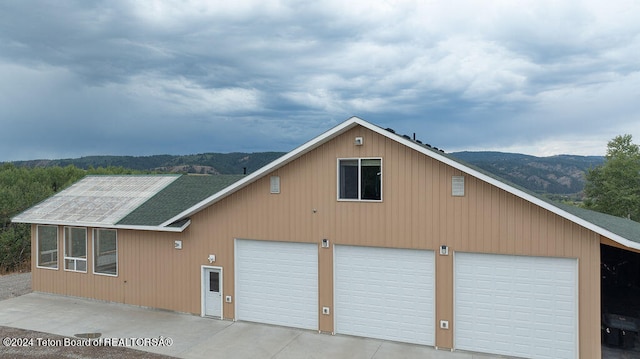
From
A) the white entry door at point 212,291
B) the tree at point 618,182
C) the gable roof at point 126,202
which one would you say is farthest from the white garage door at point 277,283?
the tree at point 618,182

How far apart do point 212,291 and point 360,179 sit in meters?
5.91

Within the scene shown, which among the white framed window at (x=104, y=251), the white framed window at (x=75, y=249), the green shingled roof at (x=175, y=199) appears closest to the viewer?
the green shingled roof at (x=175, y=199)

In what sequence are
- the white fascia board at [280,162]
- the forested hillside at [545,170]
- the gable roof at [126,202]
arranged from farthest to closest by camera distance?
the forested hillside at [545,170], the gable roof at [126,202], the white fascia board at [280,162]

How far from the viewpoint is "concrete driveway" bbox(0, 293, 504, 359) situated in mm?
9820

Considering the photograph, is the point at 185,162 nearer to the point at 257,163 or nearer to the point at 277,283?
the point at 257,163

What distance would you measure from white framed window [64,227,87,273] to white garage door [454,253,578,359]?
12598 mm

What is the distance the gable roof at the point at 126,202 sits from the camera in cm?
1359

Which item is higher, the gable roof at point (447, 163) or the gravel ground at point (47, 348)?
the gable roof at point (447, 163)

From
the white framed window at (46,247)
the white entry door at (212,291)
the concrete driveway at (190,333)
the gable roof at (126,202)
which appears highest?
the gable roof at (126,202)

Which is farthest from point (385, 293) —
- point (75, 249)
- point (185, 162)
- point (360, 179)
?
point (185, 162)

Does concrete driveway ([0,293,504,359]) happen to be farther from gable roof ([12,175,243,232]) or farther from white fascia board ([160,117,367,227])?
white fascia board ([160,117,367,227])

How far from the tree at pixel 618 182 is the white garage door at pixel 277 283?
125ft

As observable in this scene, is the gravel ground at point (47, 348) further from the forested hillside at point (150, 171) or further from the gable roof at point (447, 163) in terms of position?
the forested hillside at point (150, 171)

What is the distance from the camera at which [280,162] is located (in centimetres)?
1138
